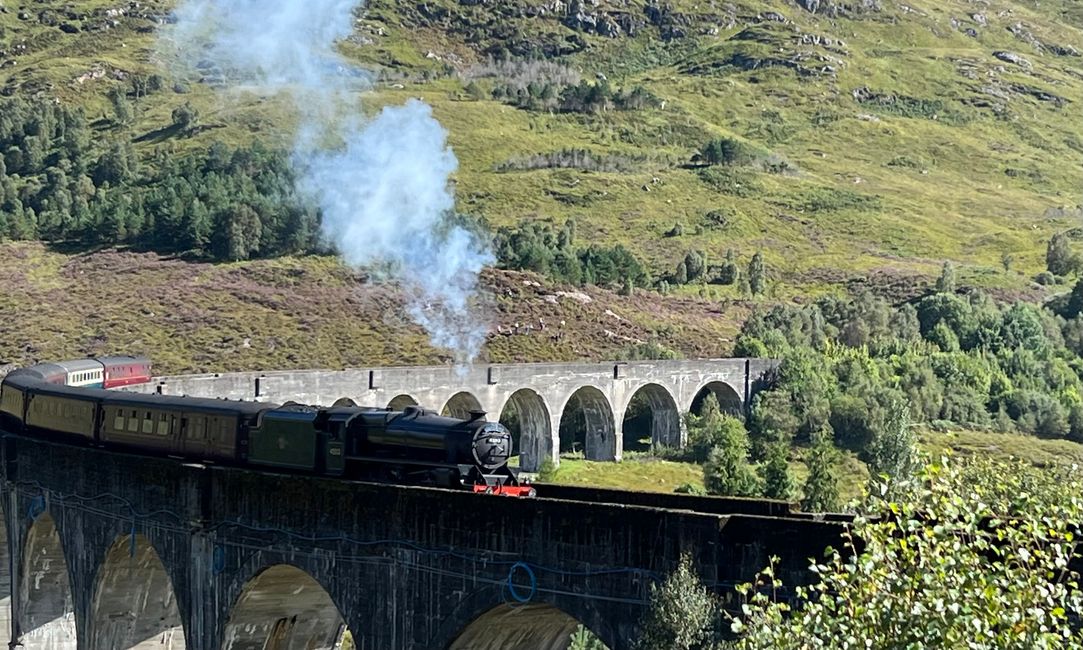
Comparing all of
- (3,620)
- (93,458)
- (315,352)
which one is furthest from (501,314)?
(93,458)

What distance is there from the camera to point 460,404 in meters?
76.8

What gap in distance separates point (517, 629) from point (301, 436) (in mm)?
7747

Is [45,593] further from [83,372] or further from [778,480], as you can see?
[778,480]

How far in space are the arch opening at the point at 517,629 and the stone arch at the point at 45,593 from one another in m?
16.5

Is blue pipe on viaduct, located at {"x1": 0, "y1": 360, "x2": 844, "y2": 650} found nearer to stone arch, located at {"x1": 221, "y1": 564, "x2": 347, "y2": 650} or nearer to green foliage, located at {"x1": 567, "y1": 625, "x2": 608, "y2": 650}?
stone arch, located at {"x1": 221, "y1": 564, "x2": 347, "y2": 650}

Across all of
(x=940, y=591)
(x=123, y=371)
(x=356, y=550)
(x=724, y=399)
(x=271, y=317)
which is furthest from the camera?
(x=271, y=317)

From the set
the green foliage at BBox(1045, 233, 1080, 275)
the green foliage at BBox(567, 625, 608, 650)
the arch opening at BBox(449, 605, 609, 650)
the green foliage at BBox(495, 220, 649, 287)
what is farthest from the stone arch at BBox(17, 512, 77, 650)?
the green foliage at BBox(1045, 233, 1080, 275)

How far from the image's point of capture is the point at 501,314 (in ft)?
352

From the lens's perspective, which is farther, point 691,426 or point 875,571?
point 691,426

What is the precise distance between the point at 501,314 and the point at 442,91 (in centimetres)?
9671

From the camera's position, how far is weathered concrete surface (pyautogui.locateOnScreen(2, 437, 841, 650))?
21469 mm

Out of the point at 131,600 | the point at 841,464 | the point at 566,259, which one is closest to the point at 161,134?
the point at 566,259

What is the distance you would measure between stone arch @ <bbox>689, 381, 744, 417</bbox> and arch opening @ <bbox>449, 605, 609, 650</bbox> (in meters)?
67.1

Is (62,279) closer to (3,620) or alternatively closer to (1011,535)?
(3,620)
